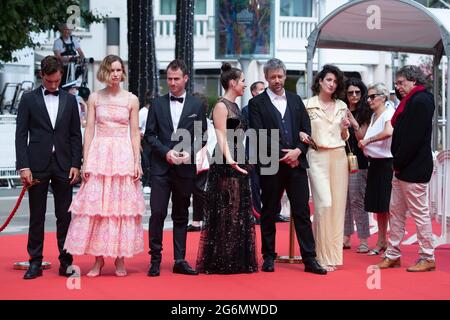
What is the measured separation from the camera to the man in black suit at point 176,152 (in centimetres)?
1049

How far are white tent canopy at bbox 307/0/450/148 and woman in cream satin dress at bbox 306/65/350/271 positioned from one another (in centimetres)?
292

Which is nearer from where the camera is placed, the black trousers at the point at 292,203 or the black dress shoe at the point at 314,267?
the black dress shoe at the point at 314,267

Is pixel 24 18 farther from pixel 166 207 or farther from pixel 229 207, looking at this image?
pixel 229 207

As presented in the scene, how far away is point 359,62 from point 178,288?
32911mm

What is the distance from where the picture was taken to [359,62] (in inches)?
1639

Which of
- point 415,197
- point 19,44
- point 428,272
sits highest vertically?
point 19,44

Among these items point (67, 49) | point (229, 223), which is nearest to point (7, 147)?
point (67, 49)

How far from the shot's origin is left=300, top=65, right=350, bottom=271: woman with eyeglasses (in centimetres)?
1091

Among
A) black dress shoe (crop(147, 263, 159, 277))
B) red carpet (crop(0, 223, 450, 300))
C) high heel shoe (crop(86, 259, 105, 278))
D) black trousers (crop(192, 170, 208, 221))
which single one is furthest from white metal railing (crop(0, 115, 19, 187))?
black dress shoe (crop(147, 263, 159, 277))

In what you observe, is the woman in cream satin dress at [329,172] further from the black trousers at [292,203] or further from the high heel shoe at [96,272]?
the high heel shoe at [96,272]

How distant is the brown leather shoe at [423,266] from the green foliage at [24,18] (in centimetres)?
1223

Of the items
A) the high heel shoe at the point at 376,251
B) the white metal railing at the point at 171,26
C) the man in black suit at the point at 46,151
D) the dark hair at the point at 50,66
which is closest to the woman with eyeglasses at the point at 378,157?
the high heel shoe at the point at 376,251

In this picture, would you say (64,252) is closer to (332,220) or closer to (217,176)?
(217,176)
